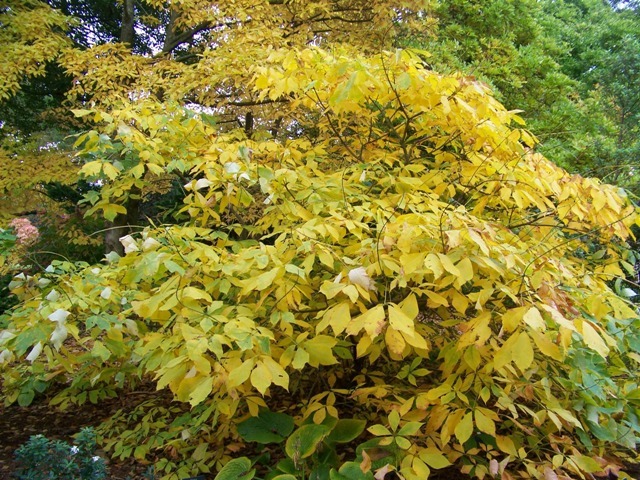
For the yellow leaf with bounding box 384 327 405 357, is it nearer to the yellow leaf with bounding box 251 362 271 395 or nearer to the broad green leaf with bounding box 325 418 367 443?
the yellow leaf with bounding box 251 362 271 395

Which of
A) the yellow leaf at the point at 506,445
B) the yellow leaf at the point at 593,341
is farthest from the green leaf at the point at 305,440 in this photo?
the yellow leaf at the point at 593,341

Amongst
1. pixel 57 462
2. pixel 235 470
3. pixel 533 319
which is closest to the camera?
pixel 533 319

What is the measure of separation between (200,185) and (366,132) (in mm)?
1432

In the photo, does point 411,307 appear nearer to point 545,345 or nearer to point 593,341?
point 545,345

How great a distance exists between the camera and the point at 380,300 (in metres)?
2.01

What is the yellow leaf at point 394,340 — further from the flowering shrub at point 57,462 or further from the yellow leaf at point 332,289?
the flowering shrub at point 57,462

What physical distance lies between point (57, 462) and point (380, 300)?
4.43ft

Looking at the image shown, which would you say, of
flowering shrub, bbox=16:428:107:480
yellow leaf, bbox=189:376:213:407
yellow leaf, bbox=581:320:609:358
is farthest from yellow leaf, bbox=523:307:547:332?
flowering shrub, bbox=16:428:107:480

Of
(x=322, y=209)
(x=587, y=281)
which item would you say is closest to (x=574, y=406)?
(x=587, y=281)

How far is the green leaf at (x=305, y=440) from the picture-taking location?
1.84 metres

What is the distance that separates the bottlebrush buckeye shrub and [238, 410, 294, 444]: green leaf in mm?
30

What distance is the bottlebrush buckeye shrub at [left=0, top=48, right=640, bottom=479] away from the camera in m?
1.50

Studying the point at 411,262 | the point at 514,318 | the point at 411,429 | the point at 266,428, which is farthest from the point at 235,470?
the point at 514,318

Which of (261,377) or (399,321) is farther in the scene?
(261,377)
